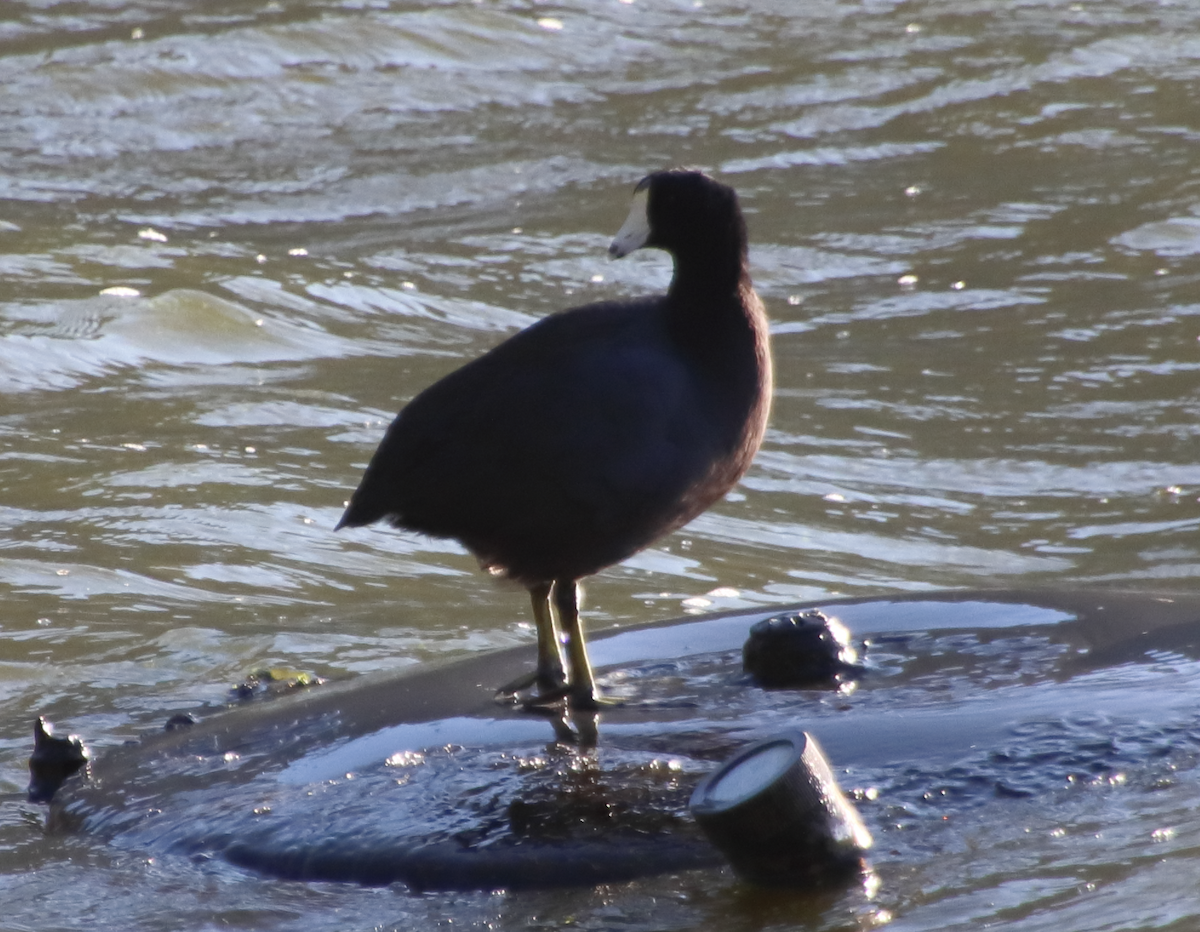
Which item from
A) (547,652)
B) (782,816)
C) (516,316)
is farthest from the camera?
(516,316)

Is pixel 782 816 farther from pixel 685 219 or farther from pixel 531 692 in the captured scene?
pixel 685 219

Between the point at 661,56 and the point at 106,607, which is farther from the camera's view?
the point at 661,56

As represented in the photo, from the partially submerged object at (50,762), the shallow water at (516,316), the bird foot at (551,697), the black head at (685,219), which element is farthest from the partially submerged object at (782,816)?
the partially submerged object at (50,762)

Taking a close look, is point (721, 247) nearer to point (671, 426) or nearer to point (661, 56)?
point (671, 426)

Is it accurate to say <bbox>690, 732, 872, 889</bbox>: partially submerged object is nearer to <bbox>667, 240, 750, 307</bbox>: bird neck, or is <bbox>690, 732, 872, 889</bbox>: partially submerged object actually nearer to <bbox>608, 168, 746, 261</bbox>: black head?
<bbox>667, 240, 750, 307</bbox>: bird neck

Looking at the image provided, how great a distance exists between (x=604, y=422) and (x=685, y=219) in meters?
0.54

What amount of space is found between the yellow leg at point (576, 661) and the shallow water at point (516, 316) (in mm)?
800

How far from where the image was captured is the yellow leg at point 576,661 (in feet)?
14.1

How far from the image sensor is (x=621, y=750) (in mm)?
3979

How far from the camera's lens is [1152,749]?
3.85m

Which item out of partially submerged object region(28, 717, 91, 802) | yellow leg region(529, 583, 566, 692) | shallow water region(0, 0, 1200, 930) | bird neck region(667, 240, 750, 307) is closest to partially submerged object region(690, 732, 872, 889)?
shallow water region(0, 0, 1200, 930)

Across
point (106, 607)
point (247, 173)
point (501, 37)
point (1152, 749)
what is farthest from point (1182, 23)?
point (1152, 749)

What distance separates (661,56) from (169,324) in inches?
196

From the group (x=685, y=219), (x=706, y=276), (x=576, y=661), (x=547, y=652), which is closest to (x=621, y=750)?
(x=576, y=661)
